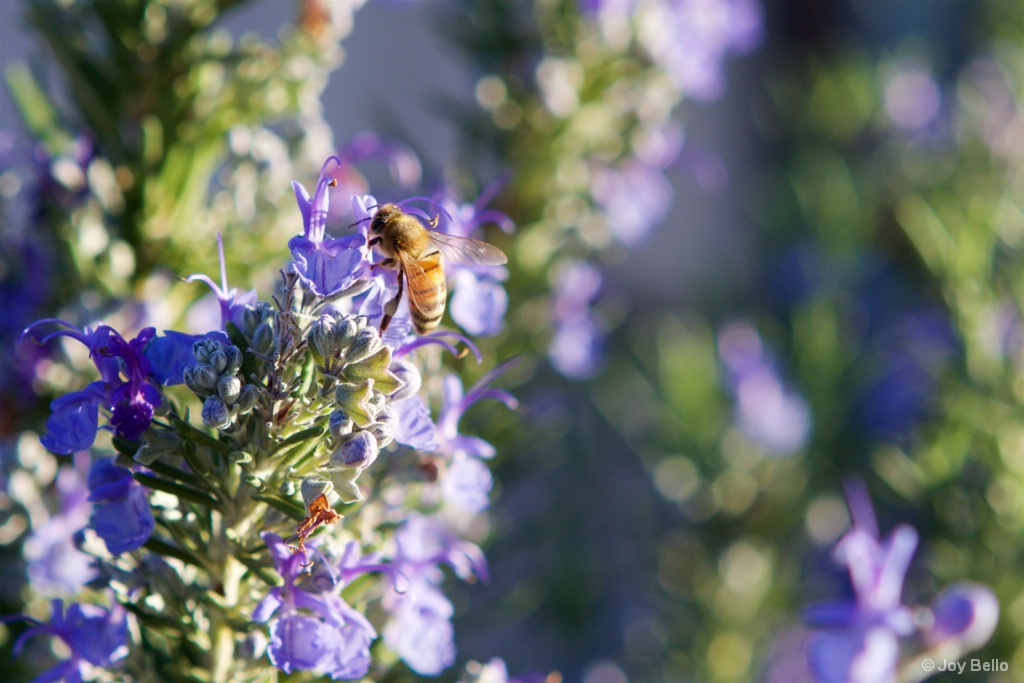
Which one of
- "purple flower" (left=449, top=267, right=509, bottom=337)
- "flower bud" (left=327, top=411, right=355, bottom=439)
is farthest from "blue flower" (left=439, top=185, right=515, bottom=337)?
"flower bud" (left=327, top=411, right=355, bottom=439)

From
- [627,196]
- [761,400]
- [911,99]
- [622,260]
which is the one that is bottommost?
[761,400]

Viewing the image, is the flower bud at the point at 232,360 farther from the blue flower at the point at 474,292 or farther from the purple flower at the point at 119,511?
the blue flower at the point at 474,292

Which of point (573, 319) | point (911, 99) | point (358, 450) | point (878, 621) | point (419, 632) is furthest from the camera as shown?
point (911, 99)

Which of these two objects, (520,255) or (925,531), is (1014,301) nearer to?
(925,531)

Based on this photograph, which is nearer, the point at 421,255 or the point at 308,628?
the point at 308,628

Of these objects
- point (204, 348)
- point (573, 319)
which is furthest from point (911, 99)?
point (204, 348)

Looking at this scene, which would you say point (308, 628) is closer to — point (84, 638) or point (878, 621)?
point (84, 638)

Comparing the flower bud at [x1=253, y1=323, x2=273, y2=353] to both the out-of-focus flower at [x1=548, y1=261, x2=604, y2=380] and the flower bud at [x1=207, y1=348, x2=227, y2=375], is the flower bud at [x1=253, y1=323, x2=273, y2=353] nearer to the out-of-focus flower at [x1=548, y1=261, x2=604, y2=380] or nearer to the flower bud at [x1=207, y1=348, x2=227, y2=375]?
the flower bud at [x1=207, y1=348, x2=227, y2=375]

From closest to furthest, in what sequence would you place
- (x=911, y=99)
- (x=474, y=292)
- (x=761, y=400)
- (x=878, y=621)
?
(x=474, y=292), (x=878, y=621), (x=761, y=400), (x=911, y=99)
